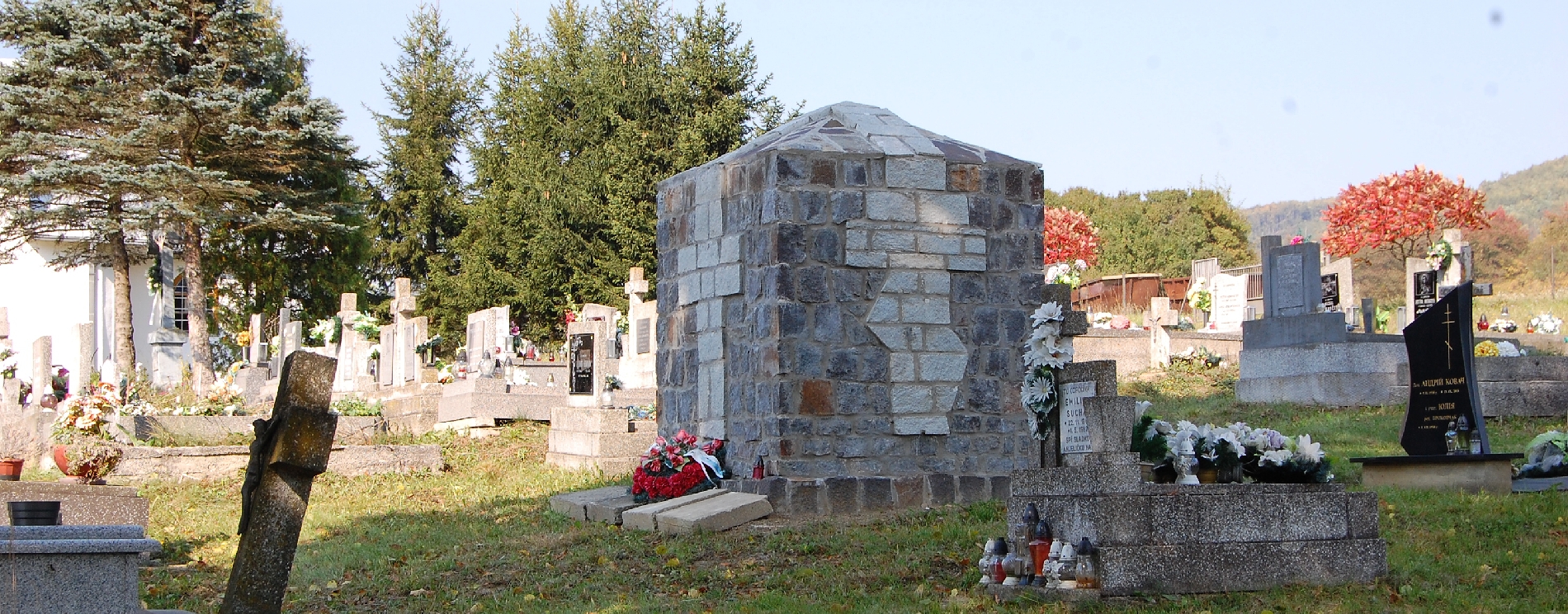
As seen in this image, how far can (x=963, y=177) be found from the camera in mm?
11391

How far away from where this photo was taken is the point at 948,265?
1127 centimetres

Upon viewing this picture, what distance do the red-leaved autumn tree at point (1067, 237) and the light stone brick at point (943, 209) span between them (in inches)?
974

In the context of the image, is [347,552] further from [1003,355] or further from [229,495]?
[1003,355]

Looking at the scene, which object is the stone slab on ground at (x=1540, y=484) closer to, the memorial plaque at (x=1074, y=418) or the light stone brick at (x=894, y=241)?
the memorial plaque at (x=1074, y=418)

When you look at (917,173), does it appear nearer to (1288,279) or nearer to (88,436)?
(1288,279)

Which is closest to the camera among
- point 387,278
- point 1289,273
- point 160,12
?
point 1289,273

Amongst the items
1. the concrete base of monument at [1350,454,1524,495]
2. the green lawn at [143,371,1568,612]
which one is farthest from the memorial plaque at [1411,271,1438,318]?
the concrete base of monument at [1350,454,1524,495]

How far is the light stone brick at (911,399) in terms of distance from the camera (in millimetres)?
11117

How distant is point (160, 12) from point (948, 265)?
2267 centimetres

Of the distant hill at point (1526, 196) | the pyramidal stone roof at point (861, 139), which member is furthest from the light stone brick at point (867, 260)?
the distant hill at point (1526, 196)

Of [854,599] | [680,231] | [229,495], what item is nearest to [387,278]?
[229,495]

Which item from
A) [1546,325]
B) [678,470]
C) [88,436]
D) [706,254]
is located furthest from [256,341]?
[1546,325]

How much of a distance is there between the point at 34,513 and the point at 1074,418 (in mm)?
5284

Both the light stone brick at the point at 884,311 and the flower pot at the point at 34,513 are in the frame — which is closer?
the flower pot at the point at 34,513
